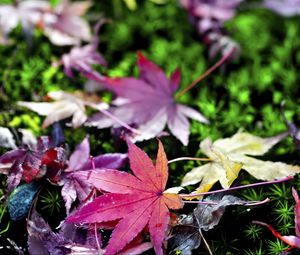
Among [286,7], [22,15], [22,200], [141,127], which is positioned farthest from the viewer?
[286,7]

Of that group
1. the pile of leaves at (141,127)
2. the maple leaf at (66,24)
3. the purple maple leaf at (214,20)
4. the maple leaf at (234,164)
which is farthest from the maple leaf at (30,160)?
the purple maple leaf at (214,20)

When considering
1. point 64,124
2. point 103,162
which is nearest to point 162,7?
point 64,124

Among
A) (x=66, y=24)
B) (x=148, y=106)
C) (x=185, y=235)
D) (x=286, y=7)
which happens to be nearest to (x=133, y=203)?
(x=185, y=235)

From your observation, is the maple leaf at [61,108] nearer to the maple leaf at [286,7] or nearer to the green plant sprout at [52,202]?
the green plant sprout at [52,202]

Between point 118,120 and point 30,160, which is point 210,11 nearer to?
point 118,120

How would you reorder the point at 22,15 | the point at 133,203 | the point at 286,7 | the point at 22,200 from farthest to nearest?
the point at 286,7 < the point at 22,15 < the point at 22,200 < the point at 133,203

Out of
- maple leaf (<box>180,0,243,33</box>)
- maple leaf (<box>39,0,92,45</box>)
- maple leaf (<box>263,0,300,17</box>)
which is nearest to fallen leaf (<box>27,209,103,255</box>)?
maple leaf (<box>39,0,92,45</box>)
